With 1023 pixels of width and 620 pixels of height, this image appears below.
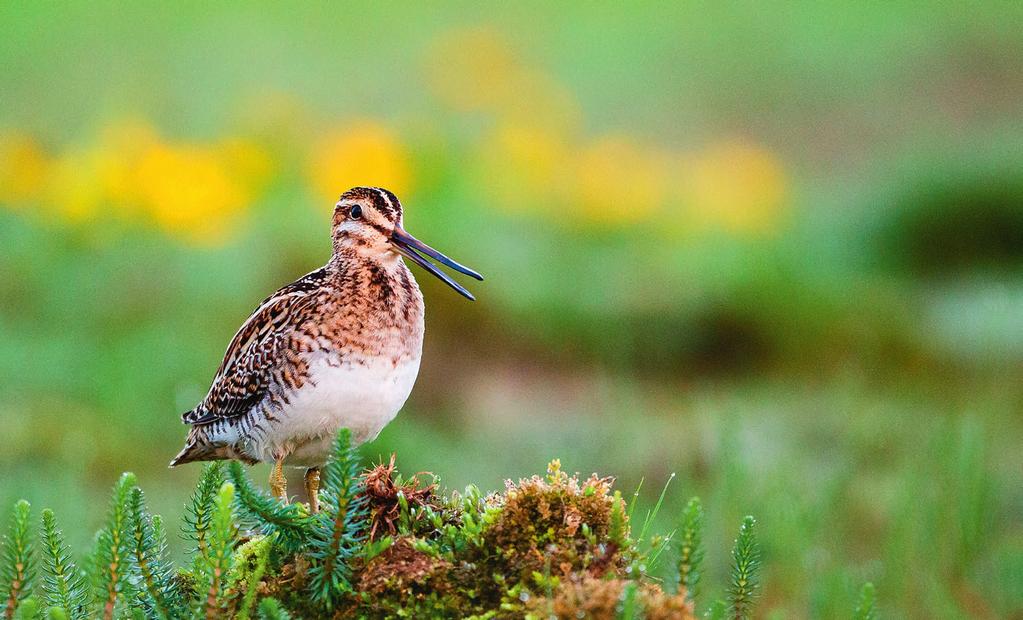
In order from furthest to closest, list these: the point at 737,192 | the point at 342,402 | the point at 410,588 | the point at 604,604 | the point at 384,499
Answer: the point at 737,192, the point at 342,402, the point at 384,499, the point at 410,588, the point at 604,604

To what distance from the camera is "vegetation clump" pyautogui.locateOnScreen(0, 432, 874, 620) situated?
2.44m

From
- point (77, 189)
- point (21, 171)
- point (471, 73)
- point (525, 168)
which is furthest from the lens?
point (471, 73)

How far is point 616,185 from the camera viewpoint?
842 centimetres

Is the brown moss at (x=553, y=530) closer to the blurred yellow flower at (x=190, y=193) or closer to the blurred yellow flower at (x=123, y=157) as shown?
the blurred yellow flower at (x=190, y=193)

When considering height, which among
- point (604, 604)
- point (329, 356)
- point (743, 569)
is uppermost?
point (329, 356)

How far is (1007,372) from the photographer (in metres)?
6.62

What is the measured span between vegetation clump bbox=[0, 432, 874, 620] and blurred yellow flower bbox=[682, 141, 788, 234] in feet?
19.2

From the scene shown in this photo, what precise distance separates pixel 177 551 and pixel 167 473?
1.03 metres

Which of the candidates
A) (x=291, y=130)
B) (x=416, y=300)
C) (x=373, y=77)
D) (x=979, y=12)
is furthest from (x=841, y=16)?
(x=416, y=300)

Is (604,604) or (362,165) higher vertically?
(362,165)

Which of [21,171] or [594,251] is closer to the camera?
[594,251]

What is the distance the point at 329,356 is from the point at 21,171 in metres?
5.07

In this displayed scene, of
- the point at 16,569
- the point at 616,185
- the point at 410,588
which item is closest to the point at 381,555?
the point at 410,588

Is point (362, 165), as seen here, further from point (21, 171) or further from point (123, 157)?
point (21, 171)
